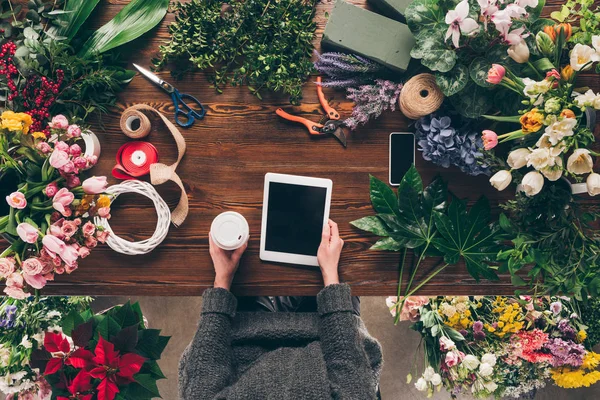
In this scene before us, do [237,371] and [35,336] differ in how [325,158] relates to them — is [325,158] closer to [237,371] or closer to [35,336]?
[237,371]

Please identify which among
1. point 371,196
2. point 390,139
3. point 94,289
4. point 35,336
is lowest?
point 35,336

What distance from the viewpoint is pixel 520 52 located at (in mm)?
993

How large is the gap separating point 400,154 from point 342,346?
2.05ft

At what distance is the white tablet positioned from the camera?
126cm

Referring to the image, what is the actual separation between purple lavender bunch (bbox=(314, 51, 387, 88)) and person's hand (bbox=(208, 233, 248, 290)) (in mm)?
607

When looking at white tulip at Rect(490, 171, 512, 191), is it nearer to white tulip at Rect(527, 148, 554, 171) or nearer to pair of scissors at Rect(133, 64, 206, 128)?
white tulip at Rect(527, 148, 554, 171)

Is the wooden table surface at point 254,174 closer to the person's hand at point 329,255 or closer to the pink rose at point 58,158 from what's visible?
the person's hand at point 329,255

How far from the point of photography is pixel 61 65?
1.16 m

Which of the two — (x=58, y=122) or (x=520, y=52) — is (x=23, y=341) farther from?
(x=520, y=52)

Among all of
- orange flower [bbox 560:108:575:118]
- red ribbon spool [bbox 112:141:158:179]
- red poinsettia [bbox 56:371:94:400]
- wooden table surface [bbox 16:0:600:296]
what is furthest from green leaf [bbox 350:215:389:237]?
red poinsettia [bbox 56:371:94:400]

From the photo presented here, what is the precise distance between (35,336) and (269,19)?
1.34m

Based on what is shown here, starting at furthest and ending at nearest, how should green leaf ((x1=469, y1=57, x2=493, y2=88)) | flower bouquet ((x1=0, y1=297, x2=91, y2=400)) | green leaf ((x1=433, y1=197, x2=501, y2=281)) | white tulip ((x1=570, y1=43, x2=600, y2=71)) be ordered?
flower bouquet ((x1=0, y1=297, x2=91, y2=400))
green leaf ((x1=433, y1=197, x2=501, y2=281))
green leaf ((x1=469, y1=57, x2=493, y2=88))
white tulip ((x1=570, y1=43, x2=600, y2=71))

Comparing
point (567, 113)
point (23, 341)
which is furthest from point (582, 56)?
point (23, 341)

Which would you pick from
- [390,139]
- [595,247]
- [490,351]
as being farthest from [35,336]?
[595,247]
